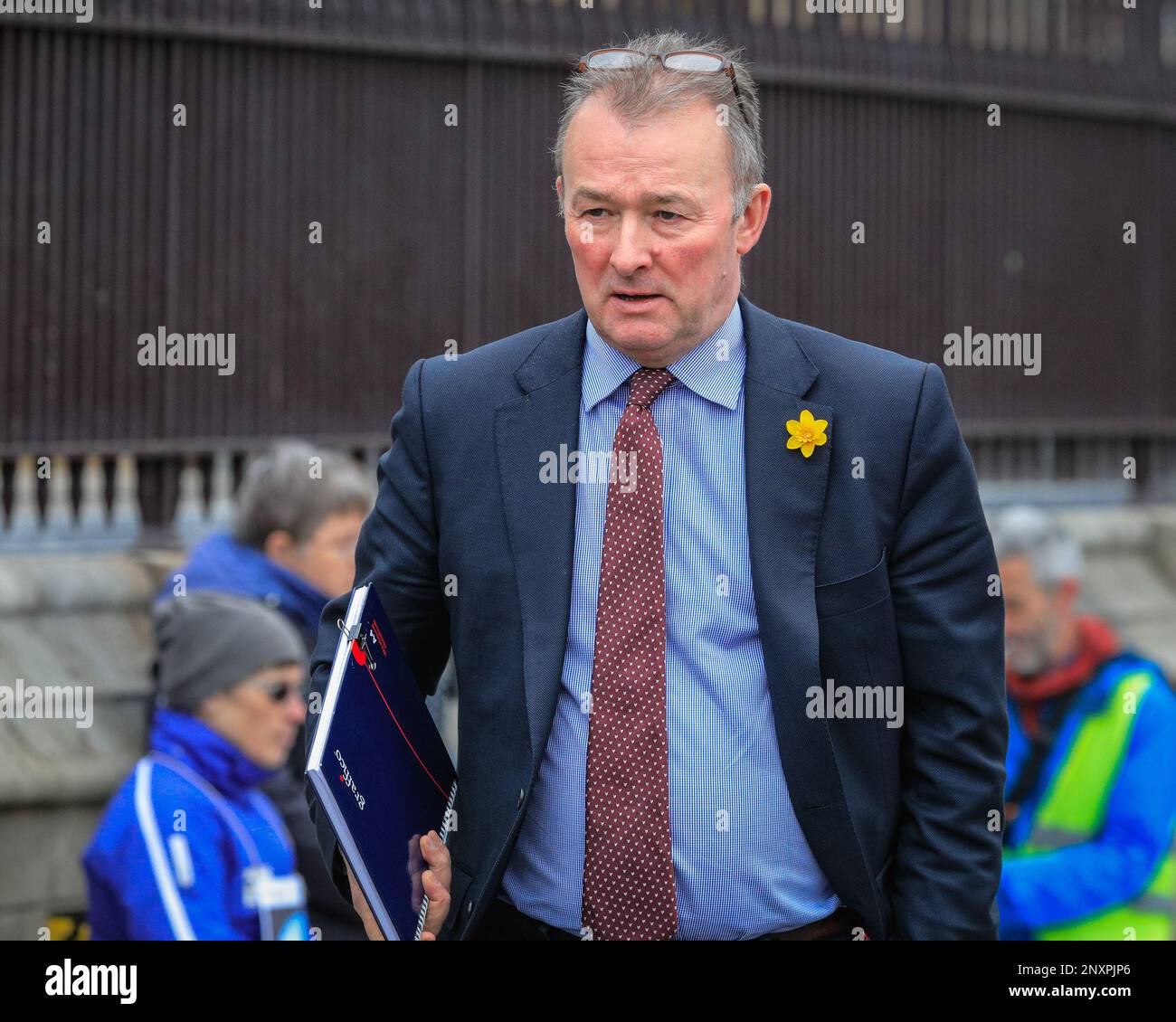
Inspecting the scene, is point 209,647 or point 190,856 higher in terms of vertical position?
point 209,647

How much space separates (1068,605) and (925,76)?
5309mm

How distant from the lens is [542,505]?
2.31 meters

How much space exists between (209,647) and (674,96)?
7.06 feet

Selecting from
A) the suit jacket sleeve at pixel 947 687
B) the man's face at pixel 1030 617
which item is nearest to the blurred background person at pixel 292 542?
the man's face at pixel 1030 617

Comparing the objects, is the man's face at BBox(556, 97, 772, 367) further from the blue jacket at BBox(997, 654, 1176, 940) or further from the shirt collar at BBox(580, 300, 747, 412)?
the blue jacket at BBox(997, 654, 1176, 940)

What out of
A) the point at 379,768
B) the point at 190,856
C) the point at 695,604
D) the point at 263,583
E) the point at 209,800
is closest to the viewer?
the point at 379,768

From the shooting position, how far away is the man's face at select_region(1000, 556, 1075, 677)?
14.6 feet

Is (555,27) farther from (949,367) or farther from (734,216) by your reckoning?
(734,216)

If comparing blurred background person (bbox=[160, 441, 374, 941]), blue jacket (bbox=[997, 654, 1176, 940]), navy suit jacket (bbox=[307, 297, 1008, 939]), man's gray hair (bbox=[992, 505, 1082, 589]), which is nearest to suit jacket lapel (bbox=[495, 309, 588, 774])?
navy suit jacket (bbox=[307, 297, 1008, 939])

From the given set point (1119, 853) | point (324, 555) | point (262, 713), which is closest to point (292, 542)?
point (324, 555)

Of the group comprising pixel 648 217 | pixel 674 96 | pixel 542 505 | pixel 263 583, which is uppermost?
pixel 674 96

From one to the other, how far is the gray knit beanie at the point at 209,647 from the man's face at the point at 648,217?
194 cm

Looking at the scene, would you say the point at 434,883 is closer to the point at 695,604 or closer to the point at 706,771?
the point at 706,771

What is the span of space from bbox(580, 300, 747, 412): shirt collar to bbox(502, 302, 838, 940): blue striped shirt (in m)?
0.16
